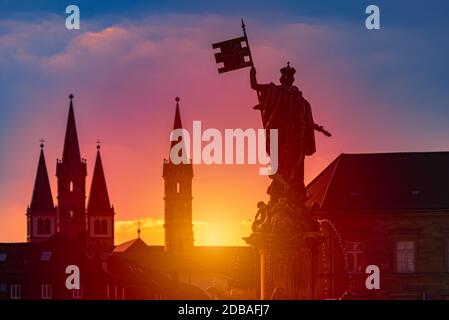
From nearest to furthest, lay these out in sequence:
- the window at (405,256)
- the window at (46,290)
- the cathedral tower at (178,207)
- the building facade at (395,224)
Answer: the building facade at (395,224), the window at (405,256), the window at (46,290), the cathedral tower at (178,207)

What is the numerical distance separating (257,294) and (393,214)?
30426mm

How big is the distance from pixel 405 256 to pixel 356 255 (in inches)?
72.4

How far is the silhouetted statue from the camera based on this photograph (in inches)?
914

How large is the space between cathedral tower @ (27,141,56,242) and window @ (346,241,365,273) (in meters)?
69.7

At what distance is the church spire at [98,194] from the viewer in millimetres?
125938

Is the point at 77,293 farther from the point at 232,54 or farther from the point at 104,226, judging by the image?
the point at 232,54

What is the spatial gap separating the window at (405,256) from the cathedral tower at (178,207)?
70.5m

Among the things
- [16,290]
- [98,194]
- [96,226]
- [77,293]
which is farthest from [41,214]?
[77,293]

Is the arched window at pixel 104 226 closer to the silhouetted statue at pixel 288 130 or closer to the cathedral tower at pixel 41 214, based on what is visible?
the cathedral tower at pixel 41 214

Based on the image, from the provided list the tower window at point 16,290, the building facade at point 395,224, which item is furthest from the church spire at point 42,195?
the building facade at point 395,224

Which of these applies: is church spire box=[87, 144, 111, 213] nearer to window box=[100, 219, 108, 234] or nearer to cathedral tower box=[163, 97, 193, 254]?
window box=[100, 219, 108, 234]

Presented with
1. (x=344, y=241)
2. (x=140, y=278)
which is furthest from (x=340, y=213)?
(x=140, y=278)

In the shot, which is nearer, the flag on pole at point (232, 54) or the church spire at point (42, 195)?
the flag on pole at point (232, 54)

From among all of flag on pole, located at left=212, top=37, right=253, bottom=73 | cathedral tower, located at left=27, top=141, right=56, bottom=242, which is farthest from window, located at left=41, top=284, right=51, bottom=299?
flag on pole, located at left=212, top=37, right=253, bottom=73
